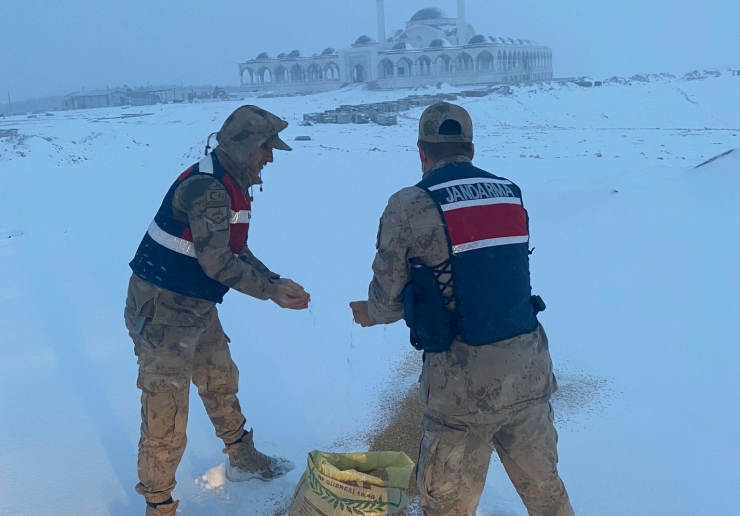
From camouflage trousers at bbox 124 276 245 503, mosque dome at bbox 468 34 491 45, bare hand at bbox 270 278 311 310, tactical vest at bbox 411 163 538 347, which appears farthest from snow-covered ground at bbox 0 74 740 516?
mosque dome at bbox 468 34 491 45

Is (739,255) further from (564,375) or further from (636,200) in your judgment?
(564,375)

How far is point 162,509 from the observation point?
2.95 metres

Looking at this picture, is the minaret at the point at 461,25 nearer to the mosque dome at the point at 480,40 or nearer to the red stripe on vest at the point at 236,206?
the mosque dome at the point at 480,40

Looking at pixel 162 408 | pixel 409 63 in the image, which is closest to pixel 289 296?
pixel 162 408

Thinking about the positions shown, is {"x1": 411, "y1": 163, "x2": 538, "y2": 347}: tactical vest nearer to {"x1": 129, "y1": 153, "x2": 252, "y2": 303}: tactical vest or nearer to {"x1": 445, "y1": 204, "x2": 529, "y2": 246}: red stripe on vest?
{"x1": 445, "y1": 204, "x2": 529, "y2": 246}: red stripe on vest

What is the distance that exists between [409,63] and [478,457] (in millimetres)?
71269

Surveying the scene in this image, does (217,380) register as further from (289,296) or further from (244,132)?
(244,132)

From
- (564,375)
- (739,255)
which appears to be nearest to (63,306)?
(564,375)

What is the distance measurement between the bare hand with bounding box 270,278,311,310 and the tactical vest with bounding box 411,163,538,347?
3.17ft

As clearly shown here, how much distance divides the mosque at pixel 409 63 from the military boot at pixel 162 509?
63.0m

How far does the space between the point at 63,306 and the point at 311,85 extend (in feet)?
232

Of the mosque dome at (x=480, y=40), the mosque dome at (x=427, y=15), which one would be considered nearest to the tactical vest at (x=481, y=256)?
the mosque dome at (x=480, y=40)

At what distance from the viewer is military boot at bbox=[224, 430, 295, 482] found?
11.0 feet

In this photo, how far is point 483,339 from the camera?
7.34ft
